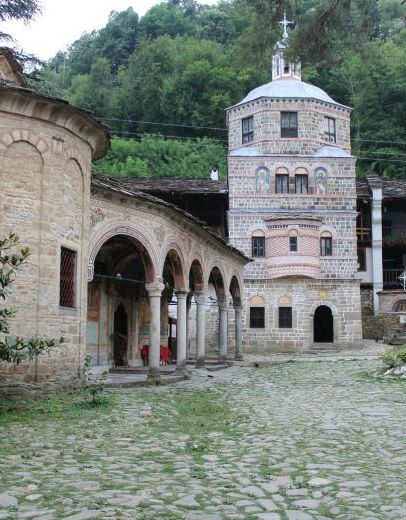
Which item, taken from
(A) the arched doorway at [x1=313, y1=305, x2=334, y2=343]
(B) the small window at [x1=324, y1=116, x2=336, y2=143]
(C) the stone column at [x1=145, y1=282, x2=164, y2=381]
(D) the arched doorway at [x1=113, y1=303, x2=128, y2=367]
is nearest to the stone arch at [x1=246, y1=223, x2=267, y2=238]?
(B) the small window at [x1=324, y1=116, x2=336, y2=143]

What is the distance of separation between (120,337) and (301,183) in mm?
16514

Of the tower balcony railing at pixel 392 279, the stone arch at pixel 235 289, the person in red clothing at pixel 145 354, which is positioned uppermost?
the tower balcony railing at pixel 392 279

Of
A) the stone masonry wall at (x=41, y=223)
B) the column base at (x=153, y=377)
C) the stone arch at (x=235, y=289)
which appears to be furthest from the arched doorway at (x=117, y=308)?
the stone masonry wall at (x=41, y=223)

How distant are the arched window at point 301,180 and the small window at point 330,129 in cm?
264

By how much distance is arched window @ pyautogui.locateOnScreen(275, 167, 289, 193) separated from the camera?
32.9 metres

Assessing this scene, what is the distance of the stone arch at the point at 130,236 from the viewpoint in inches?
506

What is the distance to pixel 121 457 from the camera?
6.71 metres

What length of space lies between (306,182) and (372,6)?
1895 centimetres

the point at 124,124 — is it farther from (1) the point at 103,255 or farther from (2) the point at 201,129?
(1) the point at 103,255

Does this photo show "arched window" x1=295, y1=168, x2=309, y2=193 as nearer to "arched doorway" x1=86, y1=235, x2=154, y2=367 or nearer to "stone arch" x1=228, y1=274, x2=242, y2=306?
"stone arch" x1=228, y1=274, x2=242, y2=306

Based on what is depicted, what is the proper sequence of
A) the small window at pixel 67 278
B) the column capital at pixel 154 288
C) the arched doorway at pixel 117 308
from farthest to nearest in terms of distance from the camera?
the arched doorway at pixel 117 308, the column capital at pixel 154 288, the small window at pixel 67 278

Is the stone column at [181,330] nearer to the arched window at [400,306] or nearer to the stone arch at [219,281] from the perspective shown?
the stone arch at [219,281]

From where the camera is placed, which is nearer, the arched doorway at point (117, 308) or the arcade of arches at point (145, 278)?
the arcade of arches at point (145, 278)

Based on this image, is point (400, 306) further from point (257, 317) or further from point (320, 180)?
point (257, 317)
